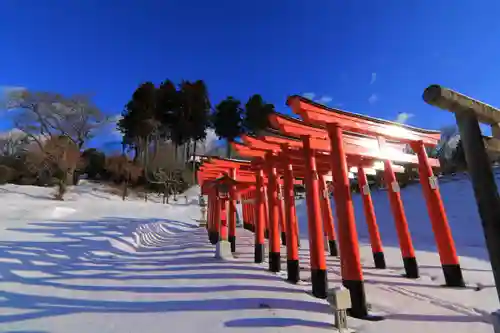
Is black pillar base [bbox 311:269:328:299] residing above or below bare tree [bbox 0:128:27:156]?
below

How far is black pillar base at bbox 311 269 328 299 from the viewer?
446 centimetres

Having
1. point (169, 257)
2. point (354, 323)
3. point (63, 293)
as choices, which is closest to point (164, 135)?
point (169, 257)

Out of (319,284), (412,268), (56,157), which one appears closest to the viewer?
(319,284)

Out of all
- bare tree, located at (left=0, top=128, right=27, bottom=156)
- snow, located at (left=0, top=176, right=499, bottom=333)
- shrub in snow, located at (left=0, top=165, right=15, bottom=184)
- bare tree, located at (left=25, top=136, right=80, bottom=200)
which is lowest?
snow, located at (left=0, top=176, right=499, bottom=333)

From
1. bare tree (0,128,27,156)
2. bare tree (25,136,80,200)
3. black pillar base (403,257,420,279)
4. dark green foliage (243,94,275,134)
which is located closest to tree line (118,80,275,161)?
dark green foliage (243,94,275,134)

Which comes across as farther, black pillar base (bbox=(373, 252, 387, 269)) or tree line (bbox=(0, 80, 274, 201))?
tree line (bbox=(0, 80, 274, 201))

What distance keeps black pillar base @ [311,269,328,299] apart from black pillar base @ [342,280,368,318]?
2.09 feet

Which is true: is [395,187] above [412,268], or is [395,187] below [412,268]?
above

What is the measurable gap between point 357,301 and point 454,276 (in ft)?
9.50

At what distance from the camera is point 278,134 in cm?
611

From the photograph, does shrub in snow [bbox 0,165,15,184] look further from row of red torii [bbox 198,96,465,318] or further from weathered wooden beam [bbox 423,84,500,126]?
weathered wooden beam [bbox 423,84,500,126]

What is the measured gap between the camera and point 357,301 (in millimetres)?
3816

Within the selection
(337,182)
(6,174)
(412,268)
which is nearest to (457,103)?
(337,182)

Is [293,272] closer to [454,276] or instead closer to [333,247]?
[454,276]
